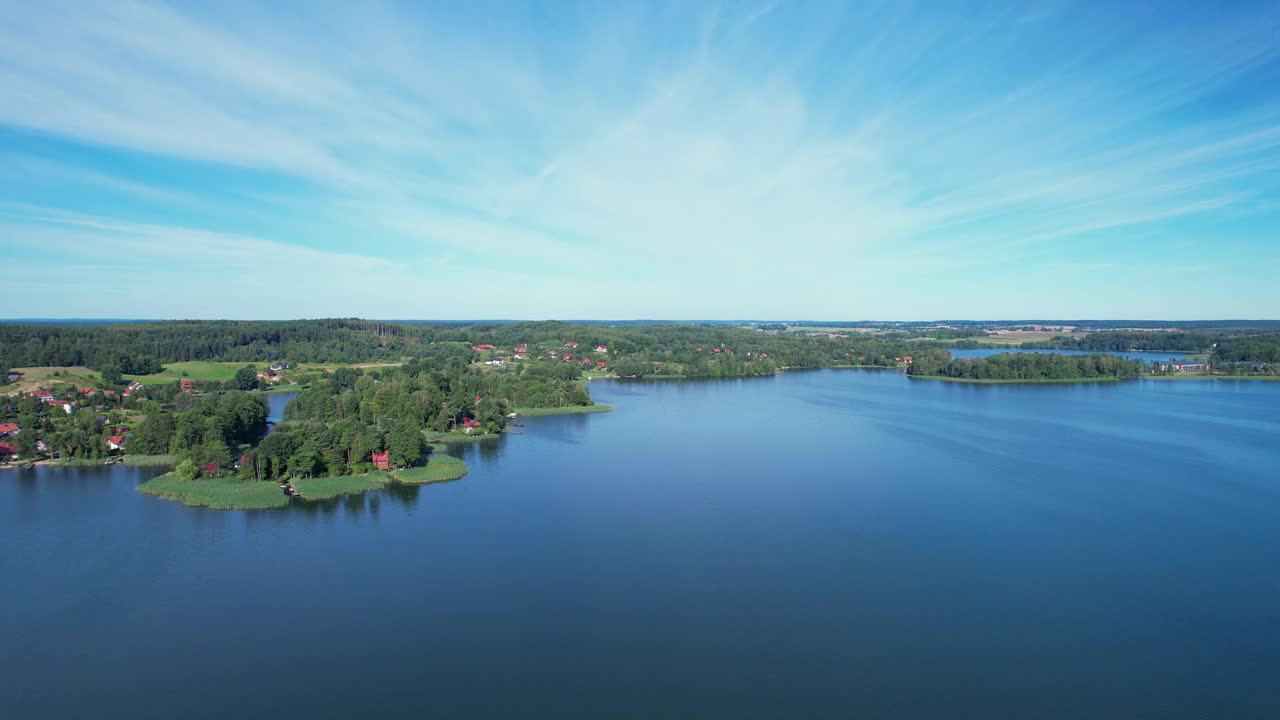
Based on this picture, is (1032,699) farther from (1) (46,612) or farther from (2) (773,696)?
(1) (46,612)

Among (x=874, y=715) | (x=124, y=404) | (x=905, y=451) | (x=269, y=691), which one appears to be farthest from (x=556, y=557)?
(x=124, y=404)

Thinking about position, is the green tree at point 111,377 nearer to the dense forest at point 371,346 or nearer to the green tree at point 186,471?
the dense forest at point 371,346

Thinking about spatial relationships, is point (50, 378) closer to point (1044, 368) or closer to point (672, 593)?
point (672, 593)

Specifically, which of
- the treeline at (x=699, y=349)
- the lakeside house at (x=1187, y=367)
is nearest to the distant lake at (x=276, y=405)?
the treeline at (x=699, y=349)

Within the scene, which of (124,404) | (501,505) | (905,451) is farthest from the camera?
(124,404)

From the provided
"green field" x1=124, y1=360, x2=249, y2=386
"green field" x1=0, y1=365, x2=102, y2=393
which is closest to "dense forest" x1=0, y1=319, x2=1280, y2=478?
"green field" x1=0, y1=365, x2=102, y2=393

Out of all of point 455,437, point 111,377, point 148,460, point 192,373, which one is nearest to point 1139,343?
point 455,437
